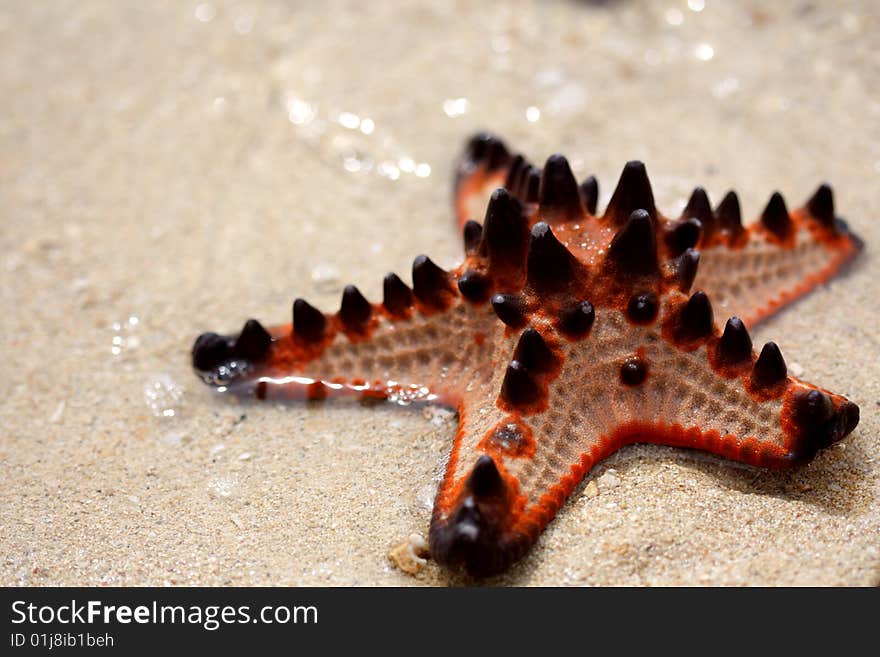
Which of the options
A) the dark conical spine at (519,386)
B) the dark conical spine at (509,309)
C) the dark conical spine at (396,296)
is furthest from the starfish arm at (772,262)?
the dark conical spine at (396,296)

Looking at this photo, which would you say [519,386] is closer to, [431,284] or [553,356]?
[553,356]

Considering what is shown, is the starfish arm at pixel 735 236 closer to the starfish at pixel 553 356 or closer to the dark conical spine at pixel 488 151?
the starfish at pixel 553 356

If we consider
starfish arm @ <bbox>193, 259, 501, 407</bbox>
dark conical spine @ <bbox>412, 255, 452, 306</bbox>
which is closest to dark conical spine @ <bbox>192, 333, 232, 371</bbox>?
starfish arm @ <bbox>193, 259, 501, 407</bbox>

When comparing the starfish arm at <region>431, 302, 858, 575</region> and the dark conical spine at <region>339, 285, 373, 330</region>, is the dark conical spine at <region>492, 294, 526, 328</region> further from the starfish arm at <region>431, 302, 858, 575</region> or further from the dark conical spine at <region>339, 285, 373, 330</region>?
the dark conical spine at <region>339, 285, 373, 330</region>

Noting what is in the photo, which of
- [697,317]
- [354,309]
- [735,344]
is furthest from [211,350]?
[735,344]

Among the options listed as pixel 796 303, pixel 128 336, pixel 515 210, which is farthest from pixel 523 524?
pixel 128 336
